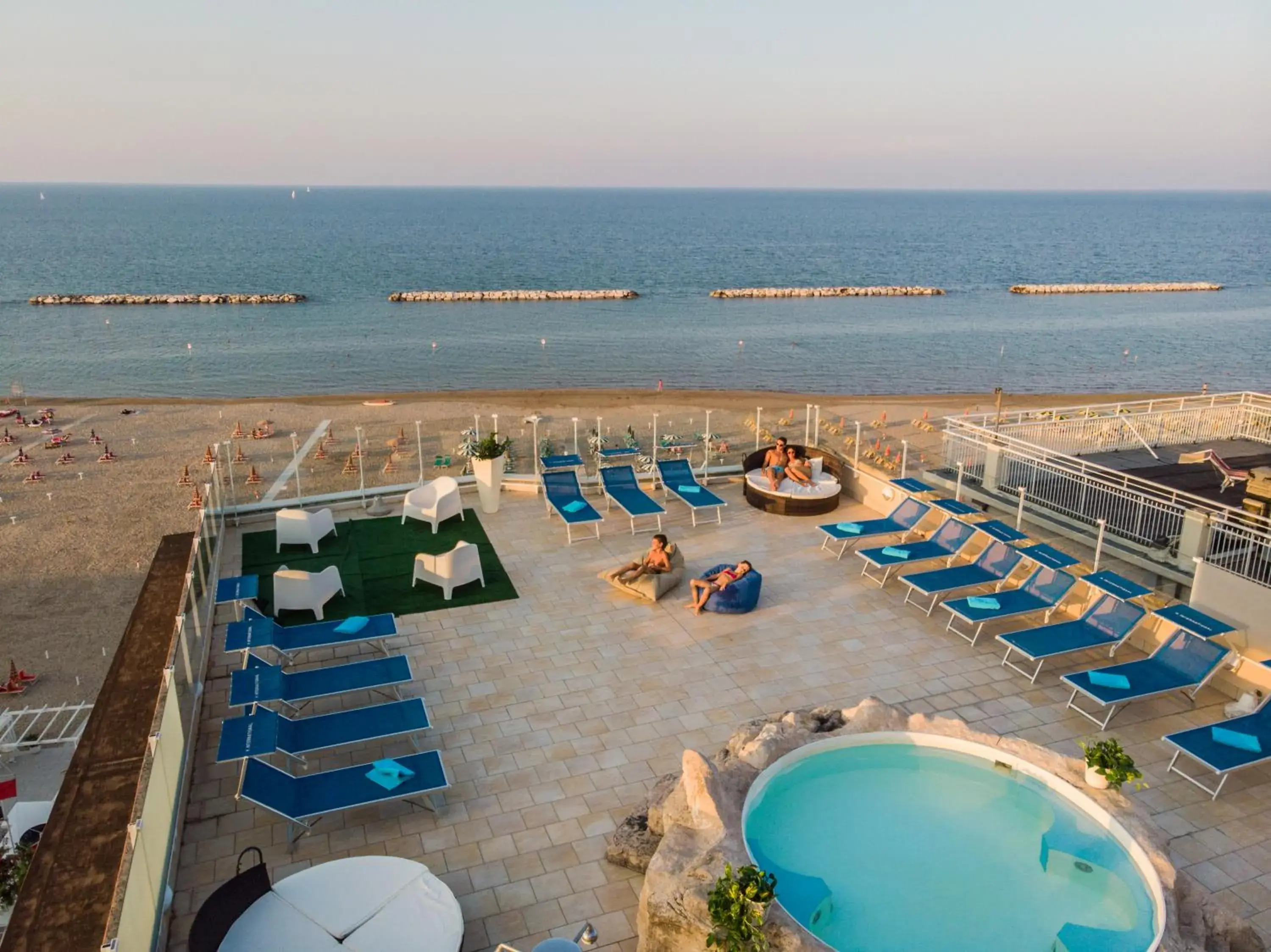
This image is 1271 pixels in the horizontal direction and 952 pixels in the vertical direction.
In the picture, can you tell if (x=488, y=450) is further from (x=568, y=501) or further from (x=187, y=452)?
(x=187, y=452)

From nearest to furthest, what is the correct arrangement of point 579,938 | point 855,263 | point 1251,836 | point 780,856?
1. point 579,938
2. point 780,856
3. point 1251,836
4. point 855,263

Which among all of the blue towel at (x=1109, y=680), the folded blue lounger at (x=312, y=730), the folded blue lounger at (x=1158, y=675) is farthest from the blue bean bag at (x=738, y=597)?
the folded blue lounger at (x=312, y=730)

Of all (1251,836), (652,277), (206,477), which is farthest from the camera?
(652,277)

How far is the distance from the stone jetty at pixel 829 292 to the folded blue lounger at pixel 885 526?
55.9 meters

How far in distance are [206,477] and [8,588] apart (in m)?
6.56

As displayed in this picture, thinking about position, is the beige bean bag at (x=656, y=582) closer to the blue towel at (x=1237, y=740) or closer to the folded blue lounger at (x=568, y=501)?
the folded blue lounger at (x=568, y=501)

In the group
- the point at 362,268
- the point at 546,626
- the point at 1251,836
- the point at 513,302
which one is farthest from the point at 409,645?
the point at 362,268

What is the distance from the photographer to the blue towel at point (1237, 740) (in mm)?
7035

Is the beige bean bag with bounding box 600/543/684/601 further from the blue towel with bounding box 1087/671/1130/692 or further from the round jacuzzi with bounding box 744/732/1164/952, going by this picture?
the blue towel with bounding box 1087/671/1130/692

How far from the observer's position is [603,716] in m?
8.12

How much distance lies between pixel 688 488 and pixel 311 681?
21.2 feet

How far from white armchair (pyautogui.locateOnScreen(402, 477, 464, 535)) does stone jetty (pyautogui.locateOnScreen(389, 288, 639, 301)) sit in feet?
172

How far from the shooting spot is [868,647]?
9383 mm

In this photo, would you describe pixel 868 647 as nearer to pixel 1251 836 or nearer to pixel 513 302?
pixel 1251 836
